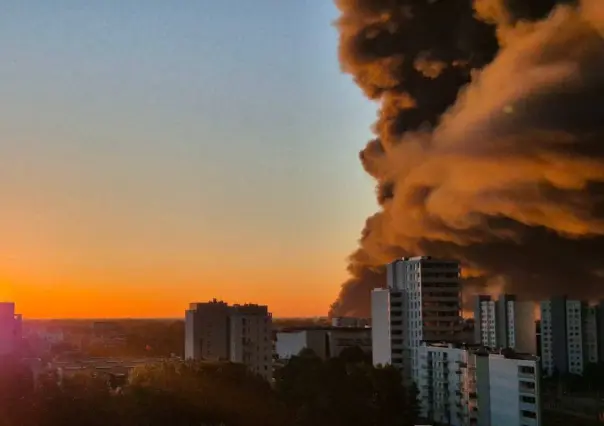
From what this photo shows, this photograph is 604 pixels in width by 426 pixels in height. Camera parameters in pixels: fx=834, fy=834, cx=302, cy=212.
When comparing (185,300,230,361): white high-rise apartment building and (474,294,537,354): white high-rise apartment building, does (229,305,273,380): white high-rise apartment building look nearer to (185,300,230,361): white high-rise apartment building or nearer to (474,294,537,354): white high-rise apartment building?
(185,300,230,361): white high-rise apartment building

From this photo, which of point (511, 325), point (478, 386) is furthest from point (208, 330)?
point (511, 325)

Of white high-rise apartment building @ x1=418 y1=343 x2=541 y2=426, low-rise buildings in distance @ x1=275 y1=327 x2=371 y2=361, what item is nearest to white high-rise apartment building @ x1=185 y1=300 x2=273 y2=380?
white high-rise apartment building @ x1=418 y1=343 x2=541 y2=426

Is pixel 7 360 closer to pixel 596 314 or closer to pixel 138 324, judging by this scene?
pixel 596 314

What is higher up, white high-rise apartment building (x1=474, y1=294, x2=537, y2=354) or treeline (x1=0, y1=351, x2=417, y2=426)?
white high-rise apartment building (x1=474, y1=294, x2=537, y2=354)

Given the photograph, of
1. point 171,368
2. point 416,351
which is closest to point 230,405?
point 171,368

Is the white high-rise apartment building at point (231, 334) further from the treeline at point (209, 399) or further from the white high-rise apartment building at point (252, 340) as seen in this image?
the treeline at point (209, 399)

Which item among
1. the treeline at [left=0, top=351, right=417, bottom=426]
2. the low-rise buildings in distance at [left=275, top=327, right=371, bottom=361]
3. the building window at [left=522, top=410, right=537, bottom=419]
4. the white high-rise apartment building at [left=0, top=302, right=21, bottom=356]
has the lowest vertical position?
the building window at [left=522, top=410, right=537, bottom=419]

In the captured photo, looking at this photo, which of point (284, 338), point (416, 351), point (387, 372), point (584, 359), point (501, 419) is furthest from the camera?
point (284, 338)
